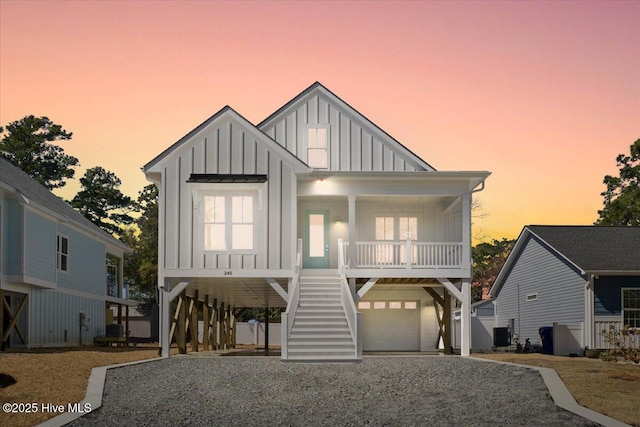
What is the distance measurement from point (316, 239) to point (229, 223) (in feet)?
15.5

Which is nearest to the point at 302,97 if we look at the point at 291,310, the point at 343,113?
the point at 343,113

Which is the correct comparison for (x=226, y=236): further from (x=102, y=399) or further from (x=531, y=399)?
(x=531, y=399)

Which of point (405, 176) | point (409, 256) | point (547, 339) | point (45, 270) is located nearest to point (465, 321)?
point (409, 256)

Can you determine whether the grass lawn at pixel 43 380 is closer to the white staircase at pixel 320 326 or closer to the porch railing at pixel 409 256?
the white staircase at pixel 320 326

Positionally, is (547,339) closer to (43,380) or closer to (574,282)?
(574,282)

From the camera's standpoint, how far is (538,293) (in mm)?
39312

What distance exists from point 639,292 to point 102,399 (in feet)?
77.7

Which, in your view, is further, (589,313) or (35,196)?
(35,196)

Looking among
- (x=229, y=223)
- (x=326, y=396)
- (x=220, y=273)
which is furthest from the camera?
(x=229, y=223)

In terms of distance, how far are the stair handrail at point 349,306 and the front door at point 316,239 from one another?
2.84 m

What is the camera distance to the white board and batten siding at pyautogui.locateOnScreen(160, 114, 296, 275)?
28625 mm

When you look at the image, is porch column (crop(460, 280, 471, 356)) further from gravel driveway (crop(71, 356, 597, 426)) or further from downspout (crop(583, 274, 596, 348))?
downspout (crop(583, 274, 596, 348))

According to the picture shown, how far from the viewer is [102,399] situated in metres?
17.6

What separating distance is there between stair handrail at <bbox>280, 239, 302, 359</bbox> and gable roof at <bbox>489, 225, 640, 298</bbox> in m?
11.8
